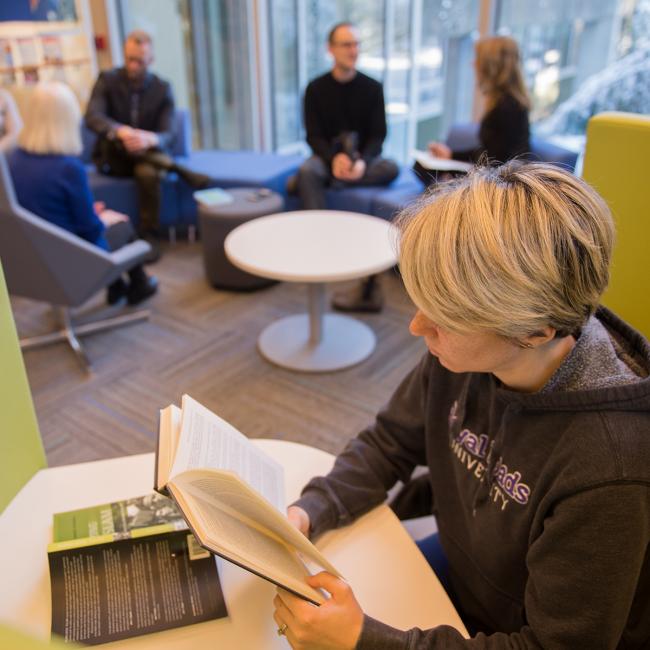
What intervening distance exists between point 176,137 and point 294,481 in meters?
Result: 3.83

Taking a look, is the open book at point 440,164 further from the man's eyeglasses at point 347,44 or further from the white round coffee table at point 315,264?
the man's eyeglasses at point 347,44

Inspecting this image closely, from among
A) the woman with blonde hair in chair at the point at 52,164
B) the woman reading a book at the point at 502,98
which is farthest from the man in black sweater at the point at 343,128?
the woman with blonde hair in chair at the point at 52,164

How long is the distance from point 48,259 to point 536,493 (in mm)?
2234

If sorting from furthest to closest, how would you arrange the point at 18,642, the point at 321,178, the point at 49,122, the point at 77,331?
1. the point at 321,178
2. the point at 77,331
3. the point at 49,122
4. the point at 18,642

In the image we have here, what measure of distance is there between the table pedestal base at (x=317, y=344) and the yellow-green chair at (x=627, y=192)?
176 centimetres

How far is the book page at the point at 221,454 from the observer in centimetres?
80

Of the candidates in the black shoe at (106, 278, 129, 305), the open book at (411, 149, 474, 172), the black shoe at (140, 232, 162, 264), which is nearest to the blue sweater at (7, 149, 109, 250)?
the black shoe at (106, 278, 129, 305)

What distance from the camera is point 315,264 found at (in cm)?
254

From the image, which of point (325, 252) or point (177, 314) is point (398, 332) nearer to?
point (325, 252)

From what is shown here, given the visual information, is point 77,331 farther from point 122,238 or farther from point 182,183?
point 182,183

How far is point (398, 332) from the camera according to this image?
3.12 m

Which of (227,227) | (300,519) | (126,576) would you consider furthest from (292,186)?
(126,576)

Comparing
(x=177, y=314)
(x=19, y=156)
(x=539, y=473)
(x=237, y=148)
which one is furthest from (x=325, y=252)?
(x=237, y=148)

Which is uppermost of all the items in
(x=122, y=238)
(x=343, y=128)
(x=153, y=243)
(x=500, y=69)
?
(x=500, y=69)
